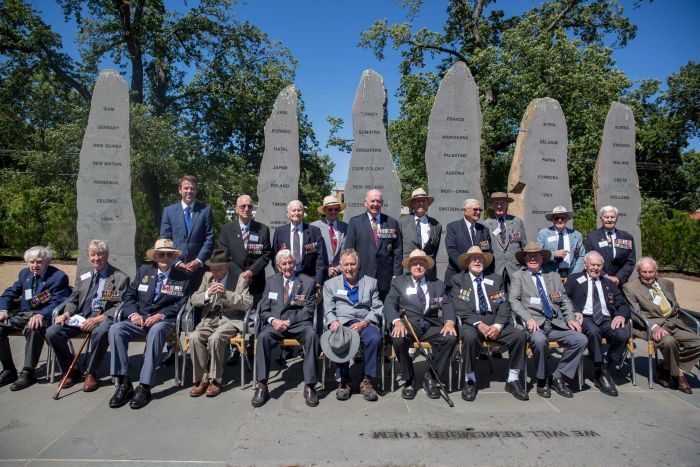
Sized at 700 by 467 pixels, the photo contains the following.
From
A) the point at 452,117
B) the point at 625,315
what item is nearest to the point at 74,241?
the point at 452,117

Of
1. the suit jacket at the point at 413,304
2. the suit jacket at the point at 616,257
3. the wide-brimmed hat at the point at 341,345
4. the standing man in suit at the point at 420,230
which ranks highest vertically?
the standing man in suit at the point at 420,230

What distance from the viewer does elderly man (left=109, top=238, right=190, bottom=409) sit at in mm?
3840

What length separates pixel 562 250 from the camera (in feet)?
17.2

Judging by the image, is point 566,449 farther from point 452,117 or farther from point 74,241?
point 74,241

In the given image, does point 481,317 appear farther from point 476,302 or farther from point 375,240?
point 375,240

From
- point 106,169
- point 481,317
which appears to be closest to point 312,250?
point 481,317

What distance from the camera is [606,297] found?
4.44 meters

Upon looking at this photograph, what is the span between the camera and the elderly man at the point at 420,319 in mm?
4027

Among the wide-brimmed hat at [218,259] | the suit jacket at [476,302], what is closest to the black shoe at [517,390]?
the suit jacket at [476,302]

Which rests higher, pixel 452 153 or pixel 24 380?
pixel 452 153

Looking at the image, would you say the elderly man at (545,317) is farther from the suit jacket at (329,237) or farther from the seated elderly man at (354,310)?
the suit jacket at (329,237)

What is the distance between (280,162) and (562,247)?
14.9 ft

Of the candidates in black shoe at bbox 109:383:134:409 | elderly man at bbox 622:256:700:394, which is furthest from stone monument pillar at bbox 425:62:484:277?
black shoe at bbox 109:383:134:409

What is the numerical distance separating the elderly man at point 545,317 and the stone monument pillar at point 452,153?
218 cm
